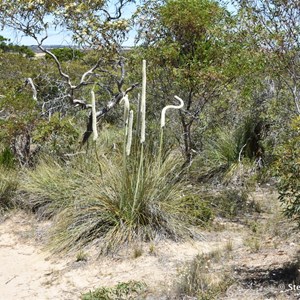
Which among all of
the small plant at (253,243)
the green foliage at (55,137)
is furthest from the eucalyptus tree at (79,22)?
the small plant at (253,243)

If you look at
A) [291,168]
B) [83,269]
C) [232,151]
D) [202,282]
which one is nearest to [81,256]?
[83,269]

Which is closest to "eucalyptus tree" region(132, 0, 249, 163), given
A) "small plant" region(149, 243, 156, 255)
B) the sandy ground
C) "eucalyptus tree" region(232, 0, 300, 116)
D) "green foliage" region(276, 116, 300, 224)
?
"eucalyptus tree" region(232, 0, 300, 116)

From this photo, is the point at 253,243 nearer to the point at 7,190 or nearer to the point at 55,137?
the point at 7,190

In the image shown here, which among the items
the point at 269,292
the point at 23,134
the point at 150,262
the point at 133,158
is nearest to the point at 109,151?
the point at 23,134

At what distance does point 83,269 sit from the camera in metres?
6.04

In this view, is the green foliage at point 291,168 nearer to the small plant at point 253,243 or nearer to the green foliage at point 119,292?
the small plant at point 253,243

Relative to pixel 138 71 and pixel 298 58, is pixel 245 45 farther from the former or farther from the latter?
pixel 138 71

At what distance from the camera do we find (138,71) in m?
9.45

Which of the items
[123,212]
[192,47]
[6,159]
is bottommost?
[123,212]

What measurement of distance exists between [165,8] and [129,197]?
10.6 feet

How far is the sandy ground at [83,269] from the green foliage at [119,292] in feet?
0.42

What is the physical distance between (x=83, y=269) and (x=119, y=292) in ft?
3.04

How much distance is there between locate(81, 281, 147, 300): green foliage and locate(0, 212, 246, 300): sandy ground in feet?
0.42

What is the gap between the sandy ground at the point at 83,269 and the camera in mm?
5598
